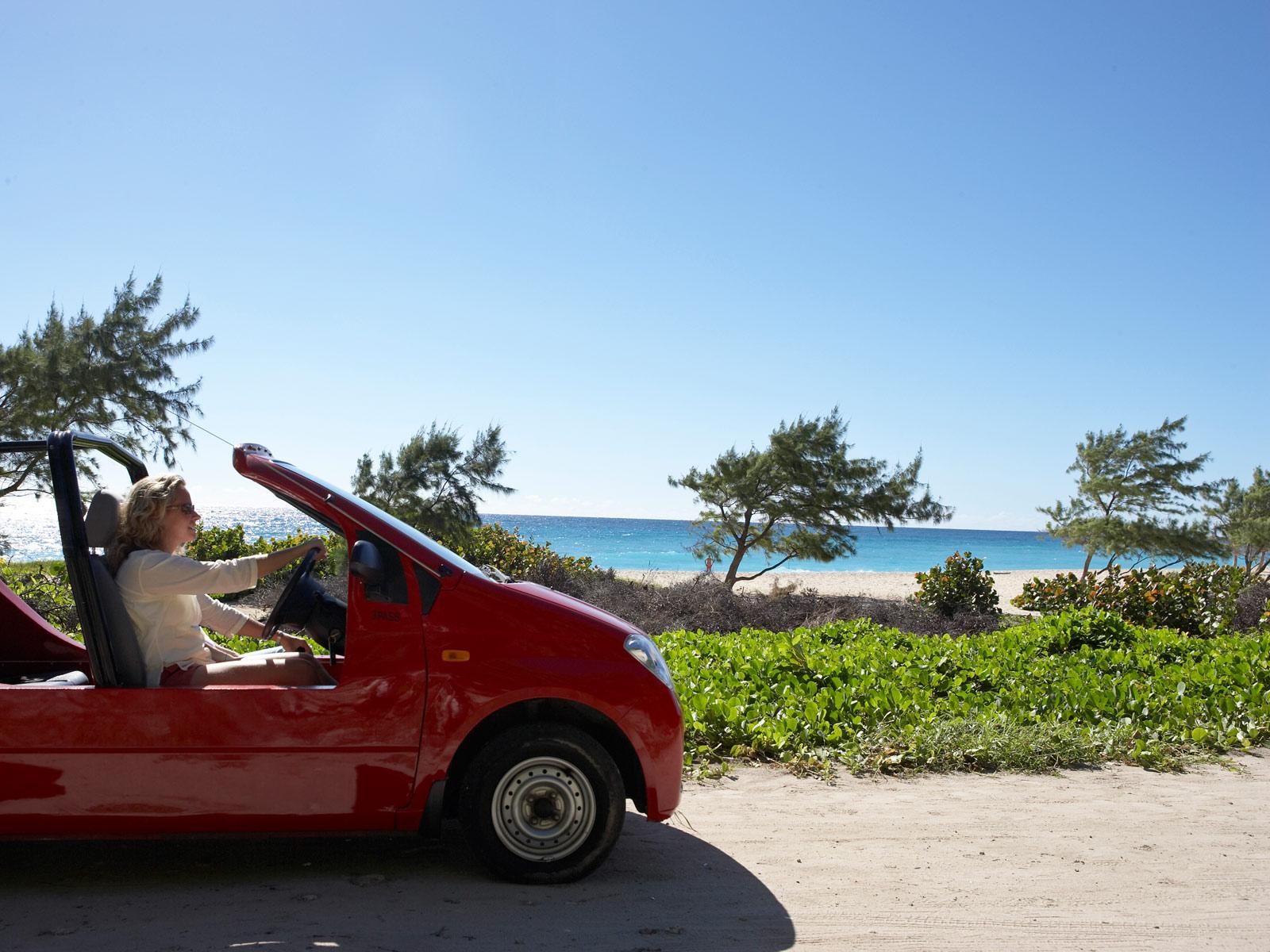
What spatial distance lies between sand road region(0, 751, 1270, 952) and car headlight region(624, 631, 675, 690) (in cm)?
94

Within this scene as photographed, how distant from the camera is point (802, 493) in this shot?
71.8ft

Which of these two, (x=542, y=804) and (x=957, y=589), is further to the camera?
(x=957, y=589)

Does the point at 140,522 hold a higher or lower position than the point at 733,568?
higher

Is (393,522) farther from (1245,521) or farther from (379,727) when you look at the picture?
(1245,521)

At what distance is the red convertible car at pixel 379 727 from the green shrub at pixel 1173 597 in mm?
11943

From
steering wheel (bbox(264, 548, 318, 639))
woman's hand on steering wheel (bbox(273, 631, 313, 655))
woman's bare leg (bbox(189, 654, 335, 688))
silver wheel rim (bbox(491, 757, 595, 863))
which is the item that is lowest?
silver wheel rim (bbox(491, 757, 595, 863))

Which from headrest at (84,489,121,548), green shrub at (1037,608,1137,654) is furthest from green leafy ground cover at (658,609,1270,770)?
headrest at (84,489,121,548)

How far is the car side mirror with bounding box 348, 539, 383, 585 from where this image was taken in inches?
157

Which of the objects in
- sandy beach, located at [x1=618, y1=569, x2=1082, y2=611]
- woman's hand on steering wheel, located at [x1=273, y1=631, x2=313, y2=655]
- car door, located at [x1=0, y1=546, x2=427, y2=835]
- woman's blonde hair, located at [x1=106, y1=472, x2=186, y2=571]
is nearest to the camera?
car door, located at [x1=0, y1=546, x2=427, y2=835]

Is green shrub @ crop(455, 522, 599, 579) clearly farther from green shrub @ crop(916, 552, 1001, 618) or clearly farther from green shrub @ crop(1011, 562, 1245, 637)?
green shrub @ crop(1011, 562, 1245, 637)

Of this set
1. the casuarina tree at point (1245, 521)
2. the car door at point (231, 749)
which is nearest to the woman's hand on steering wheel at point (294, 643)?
the car door at point (231, 749)

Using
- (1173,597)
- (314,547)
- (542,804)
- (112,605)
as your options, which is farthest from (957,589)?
(112,605)

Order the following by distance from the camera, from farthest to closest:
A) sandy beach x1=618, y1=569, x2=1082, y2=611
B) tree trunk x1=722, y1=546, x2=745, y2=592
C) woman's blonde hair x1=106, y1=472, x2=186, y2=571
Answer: sandy beach x1=618, y1=569, x2=1082, y2=611
tree trunk x1=722, y1=546, x2=745, y2=592
woman's blonde hair x1=106, y1=472, x2=186, y2=571

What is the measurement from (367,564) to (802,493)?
18.5 meters
